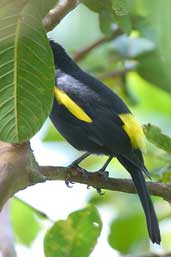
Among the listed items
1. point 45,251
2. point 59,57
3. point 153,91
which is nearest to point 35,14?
point 45,251

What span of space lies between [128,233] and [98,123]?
0.59 meters

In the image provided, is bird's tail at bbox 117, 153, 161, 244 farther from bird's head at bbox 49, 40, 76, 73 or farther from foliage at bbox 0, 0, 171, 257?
bird's head at bbox 49, 40, 76, 73

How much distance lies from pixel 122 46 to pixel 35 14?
3168 millimetres

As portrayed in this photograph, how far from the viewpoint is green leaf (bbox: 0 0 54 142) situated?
1420 mm

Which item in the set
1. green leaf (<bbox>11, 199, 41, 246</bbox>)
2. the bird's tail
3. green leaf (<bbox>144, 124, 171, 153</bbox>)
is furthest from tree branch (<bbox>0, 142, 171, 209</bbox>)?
green leaf (<bbox>11, 199, 41, 246</bbox>)

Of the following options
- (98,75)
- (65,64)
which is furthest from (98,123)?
(98,75)

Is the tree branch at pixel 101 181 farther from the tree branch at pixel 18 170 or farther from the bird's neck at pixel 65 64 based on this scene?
the bird's neck at pixel 65 64

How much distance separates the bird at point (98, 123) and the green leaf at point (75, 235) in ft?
2.22

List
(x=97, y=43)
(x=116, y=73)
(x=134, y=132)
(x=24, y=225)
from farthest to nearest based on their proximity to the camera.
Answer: (x=116, y=73) → (x=97, y=43) → (x=24, y=225) → (x=134, y=132)

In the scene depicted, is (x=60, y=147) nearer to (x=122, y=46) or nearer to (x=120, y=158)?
(x=122, y=46)

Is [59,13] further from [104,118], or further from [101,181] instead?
[104,118]

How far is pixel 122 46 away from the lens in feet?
14.1

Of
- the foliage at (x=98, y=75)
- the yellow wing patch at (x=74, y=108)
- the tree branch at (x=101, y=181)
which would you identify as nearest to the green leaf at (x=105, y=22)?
the foliage at (x=98, y=75)

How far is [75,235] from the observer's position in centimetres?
225
